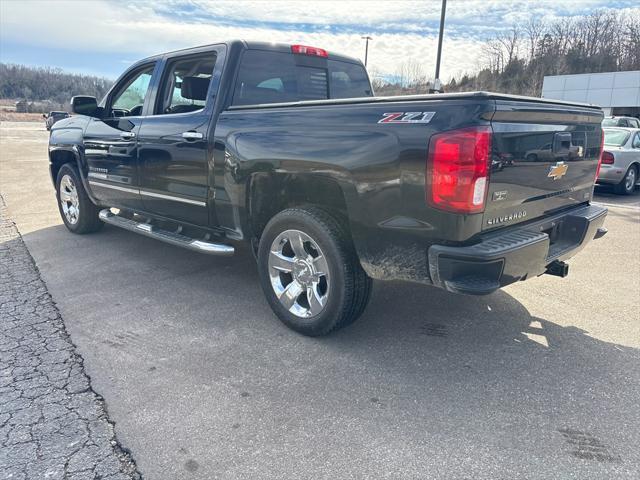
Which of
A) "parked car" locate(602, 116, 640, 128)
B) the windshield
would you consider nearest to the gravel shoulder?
the windshield

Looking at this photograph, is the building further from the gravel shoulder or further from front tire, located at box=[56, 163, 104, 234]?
the gravel shoulder

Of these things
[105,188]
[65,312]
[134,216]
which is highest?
[105,188]

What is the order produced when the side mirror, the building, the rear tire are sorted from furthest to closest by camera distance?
the building → the rear tire → the side mirror

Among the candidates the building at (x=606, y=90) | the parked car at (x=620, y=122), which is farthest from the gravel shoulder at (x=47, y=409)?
the building at (x=606, y=90)

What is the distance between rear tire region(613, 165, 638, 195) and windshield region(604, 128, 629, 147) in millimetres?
605

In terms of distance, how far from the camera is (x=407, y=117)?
104 inches

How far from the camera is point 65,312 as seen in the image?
3816 millimetres

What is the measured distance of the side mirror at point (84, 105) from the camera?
200 inches

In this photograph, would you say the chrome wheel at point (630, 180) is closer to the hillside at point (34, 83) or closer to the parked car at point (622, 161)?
the parked car at point (622, 161)

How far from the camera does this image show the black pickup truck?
8.41 ft

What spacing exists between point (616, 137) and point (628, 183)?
1.11 metres

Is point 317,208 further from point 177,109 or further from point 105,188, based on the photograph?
point 105,188

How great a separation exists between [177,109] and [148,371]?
2530 mm

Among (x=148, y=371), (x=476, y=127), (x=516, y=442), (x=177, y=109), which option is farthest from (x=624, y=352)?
(x=177, y=109)
